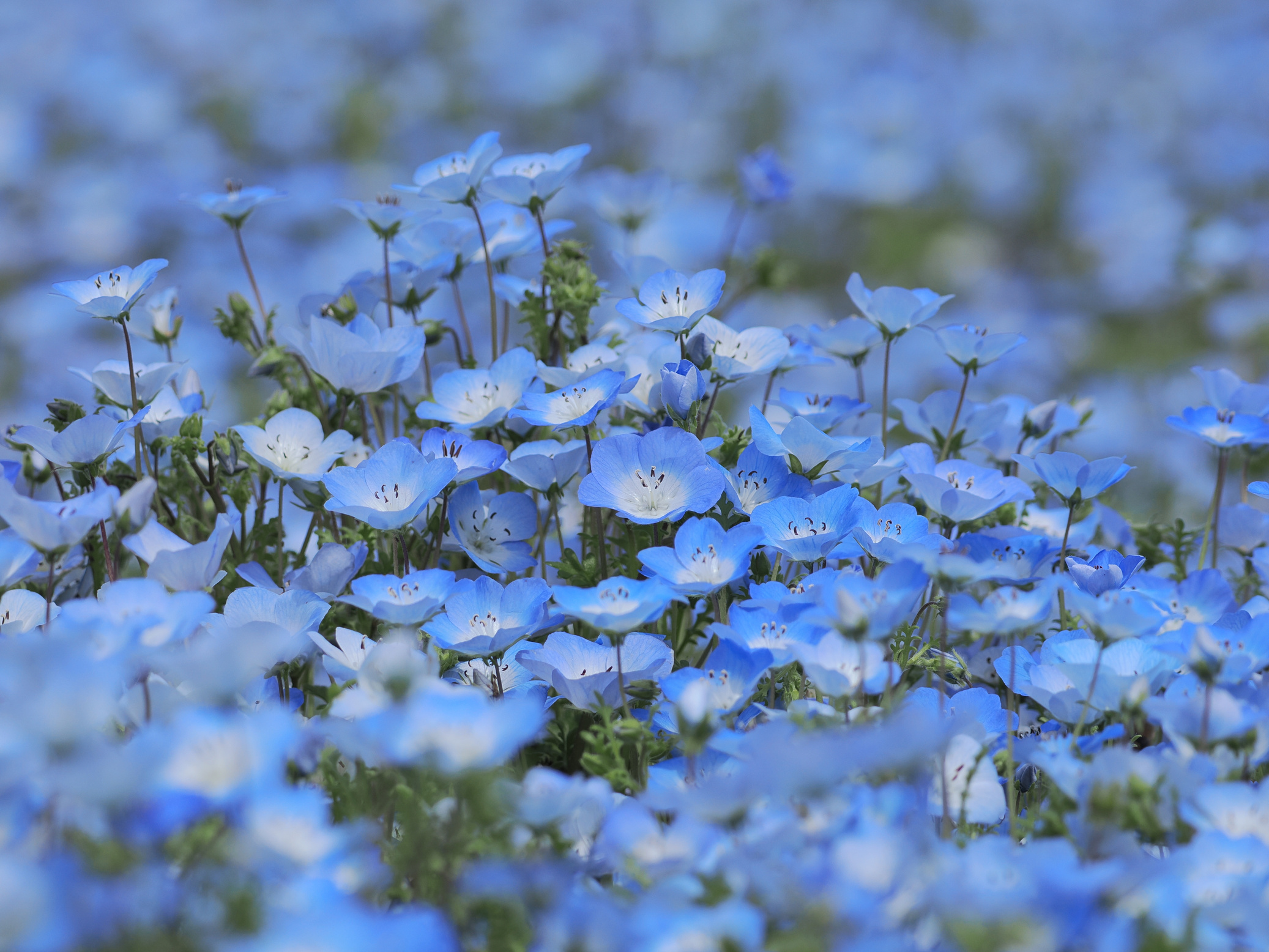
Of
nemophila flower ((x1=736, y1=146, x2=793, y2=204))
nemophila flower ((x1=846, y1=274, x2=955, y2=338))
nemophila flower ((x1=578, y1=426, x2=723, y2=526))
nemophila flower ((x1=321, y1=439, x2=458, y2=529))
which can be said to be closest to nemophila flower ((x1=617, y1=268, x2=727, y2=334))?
nemophila flower ((x1=578, y1=426, x2=723, y2=526))

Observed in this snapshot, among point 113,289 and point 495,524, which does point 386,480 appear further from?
point 113,289

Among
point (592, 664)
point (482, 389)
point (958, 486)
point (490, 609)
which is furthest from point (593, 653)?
point (958, 486)

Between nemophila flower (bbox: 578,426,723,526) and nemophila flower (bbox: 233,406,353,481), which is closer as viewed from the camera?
nemophila flower (bbox: 578,426,723,526)

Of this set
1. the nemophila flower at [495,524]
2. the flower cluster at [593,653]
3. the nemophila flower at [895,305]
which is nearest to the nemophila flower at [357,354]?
the flower cluster at [593,653]

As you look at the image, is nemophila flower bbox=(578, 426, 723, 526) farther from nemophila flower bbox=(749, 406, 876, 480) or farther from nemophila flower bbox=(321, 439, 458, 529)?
nemophila flower bbox=(321, 439, 458, 529)

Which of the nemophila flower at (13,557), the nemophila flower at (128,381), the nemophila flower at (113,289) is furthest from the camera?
the nemophila flower at (128,381)

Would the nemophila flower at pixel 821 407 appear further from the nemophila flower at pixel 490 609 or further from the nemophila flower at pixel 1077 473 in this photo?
the nemophila flower at pixel 490 609
